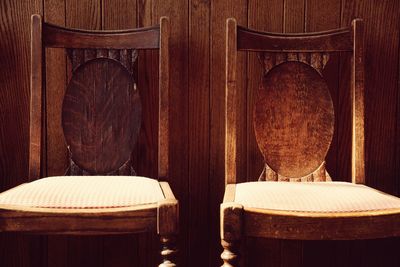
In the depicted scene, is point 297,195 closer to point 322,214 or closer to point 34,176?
point 322,214

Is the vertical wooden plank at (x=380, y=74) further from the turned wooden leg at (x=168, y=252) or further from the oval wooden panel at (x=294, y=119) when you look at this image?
the turned wooden leg at (x=168, y=252)

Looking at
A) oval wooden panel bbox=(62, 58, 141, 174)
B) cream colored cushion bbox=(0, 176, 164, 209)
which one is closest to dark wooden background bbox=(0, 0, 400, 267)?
oval wooden panel bbox=(62, 58, 141, 174)

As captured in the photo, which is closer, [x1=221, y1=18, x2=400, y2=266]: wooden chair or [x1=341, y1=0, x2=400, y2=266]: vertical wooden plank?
[x1=221, y1=18, x2=400, y2=266]: wooden chair

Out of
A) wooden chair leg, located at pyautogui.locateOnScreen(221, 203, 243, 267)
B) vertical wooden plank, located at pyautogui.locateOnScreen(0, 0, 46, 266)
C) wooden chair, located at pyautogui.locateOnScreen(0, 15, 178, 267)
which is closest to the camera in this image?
wooden chair leg, located at pyautogui.locateOnScreen(221, 203, 243, 267)

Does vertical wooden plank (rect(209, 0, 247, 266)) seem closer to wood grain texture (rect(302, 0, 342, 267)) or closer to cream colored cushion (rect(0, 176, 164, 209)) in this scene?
wood grain texture (rect(302, 0, 342, 267))

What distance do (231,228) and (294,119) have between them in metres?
0.55

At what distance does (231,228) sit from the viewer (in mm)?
1029

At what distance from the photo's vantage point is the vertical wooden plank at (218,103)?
64.0 inches

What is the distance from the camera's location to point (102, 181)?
1.23 meters

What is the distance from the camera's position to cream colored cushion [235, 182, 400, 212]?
41.3 inches

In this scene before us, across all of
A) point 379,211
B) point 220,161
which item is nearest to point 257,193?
point 379,211

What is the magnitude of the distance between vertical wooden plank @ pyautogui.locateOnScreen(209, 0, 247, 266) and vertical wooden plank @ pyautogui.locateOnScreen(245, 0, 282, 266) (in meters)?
0.02

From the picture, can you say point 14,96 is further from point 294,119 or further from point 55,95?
point 294,119

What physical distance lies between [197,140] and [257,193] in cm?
55
